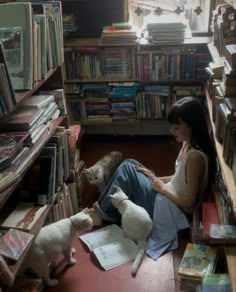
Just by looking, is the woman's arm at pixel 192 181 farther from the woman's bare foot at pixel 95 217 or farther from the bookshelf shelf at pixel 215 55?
the bookshelf shelf at pixel 215 55

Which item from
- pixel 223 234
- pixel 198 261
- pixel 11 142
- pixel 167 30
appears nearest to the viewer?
pixel 11 142

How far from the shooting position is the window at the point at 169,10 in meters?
2.76

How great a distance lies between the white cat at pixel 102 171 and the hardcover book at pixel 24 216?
71 cm

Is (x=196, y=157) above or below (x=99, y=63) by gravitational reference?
below

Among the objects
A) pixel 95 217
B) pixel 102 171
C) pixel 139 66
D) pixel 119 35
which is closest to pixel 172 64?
pixel 139 66

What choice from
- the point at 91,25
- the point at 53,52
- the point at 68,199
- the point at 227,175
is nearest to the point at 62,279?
the point at 68,199

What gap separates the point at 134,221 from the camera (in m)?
1.91

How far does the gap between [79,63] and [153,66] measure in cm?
58

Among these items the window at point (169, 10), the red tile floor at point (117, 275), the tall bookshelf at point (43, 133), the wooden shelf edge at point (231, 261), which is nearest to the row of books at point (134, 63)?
the window at point (169, 10)

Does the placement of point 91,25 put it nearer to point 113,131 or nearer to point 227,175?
point 113,131

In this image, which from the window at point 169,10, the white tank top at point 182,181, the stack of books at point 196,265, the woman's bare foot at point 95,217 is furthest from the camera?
the window at point 169,10

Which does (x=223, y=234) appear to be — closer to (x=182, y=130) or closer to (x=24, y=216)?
(x=182, y=130)

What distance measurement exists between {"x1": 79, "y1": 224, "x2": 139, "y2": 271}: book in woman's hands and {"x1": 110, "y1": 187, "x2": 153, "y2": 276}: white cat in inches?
1.7

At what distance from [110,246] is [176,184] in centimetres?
51
